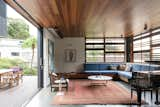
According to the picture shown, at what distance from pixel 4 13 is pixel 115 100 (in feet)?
12.5

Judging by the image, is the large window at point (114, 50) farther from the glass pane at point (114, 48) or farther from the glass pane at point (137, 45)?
the glass pane at point (137, 45)

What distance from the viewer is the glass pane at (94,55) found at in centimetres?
1239

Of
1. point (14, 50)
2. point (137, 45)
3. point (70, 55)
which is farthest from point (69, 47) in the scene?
point (14, 50)

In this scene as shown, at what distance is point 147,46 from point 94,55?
3.61m

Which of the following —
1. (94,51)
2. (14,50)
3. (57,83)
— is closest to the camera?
(14,50)

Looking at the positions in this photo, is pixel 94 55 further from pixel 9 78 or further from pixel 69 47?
pixel 9 78

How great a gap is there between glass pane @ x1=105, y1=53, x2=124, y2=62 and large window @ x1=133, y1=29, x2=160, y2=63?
112 centimetres

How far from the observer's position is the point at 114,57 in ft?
40.8

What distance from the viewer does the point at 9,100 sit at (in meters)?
5.96

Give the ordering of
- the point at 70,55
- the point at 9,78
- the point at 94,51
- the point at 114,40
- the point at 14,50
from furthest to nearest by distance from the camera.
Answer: the point at 114,40
the point at 94,51
the point at 70,55
the point at 9,78
the point at 14,50

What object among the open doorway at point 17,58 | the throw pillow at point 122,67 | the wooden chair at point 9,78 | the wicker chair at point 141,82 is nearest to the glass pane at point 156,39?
the throw pillow at point 122,67

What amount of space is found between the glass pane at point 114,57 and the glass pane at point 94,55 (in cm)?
36

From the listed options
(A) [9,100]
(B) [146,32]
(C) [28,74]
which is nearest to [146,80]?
(A) [9,100]

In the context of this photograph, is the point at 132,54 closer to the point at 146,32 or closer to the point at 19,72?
the point at 146,32
